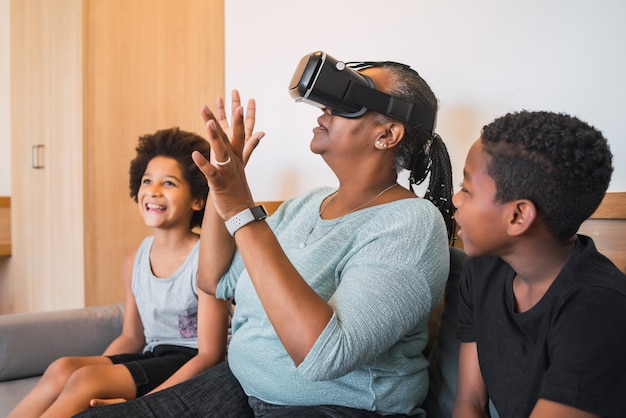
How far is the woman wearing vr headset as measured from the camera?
92 cm

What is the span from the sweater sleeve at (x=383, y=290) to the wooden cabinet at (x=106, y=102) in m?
1.40

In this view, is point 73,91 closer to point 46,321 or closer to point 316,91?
point 46,321

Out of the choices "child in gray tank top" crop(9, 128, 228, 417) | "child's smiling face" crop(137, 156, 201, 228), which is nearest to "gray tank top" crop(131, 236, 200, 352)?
"child in gray tank top" crop(9, 128, 228, 417)

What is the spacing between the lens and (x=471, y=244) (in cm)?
91

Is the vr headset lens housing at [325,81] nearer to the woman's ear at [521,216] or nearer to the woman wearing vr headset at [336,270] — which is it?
the woman wearing vr headset at [336,270]

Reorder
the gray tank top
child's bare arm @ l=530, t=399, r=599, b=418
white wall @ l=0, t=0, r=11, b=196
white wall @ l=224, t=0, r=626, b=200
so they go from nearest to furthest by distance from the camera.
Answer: child's bare arm @ l=530, t=399, r=599, b=418 < white wall @ l=224, t=0, r=626, b=200 < the gray tank top < white wall @ l=0, t=0, r=11, b=196

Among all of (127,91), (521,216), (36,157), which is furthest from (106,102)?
(521,216)

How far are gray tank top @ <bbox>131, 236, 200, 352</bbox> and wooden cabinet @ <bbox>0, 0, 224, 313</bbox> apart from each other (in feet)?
2.58

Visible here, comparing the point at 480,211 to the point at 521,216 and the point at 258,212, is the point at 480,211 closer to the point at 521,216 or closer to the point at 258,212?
the point at 521,216

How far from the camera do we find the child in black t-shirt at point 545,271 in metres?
0.75

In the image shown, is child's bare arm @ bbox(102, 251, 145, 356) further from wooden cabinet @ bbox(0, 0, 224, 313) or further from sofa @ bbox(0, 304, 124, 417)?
wooden cabinet @ bbox(0, 0, 224, 313)

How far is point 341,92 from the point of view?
112 cm

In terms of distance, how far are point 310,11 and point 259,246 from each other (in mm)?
1123

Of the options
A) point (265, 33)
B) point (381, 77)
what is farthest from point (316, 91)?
point (265, 33)
